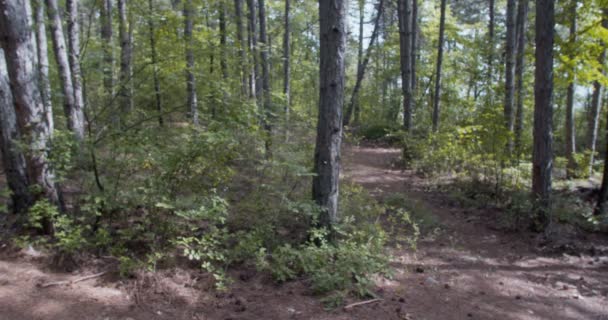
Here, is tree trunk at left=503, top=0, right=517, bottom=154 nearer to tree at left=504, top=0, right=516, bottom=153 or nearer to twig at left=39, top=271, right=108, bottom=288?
tree at left=504, top=0, right=516, bottom=153

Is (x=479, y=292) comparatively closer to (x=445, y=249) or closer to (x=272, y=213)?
(x=445, y=249)

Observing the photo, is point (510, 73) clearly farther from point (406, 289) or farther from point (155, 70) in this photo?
point (155, 70)

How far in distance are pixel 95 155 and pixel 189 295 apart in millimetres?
2046

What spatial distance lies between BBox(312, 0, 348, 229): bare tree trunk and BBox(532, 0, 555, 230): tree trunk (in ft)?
13.5

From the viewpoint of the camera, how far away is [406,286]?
506 cm

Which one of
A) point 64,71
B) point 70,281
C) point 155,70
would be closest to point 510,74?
point 155,70

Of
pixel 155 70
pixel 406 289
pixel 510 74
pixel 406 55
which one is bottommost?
pixel 406 289

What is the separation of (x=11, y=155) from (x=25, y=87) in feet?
3.29

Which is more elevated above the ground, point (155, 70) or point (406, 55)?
point (406, 55)

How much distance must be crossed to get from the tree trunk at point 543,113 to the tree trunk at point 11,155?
7925 millimetres

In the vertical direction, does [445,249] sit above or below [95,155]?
below

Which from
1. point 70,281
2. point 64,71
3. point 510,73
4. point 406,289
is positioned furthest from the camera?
point 510,73

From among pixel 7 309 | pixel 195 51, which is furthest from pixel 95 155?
pixel 195 51

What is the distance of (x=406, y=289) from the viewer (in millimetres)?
→ 4969
